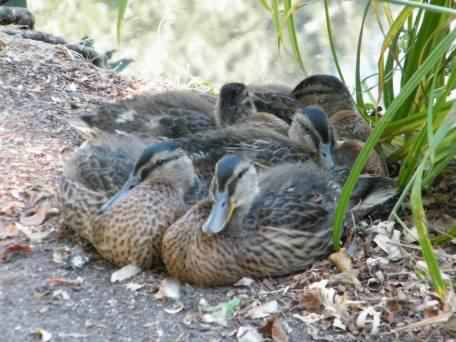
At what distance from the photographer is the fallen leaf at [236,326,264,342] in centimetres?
280

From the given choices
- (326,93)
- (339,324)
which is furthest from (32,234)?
(326,93)

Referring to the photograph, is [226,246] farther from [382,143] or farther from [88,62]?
[88,62]

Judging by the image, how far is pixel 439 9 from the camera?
2277 mm

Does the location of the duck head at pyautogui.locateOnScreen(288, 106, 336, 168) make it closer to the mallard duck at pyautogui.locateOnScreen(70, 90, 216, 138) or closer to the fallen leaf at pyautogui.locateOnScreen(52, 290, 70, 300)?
the mallard duck at pyautogui.locateOnScreen(70, 90, 216, 138)

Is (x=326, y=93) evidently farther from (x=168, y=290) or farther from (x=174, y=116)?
(x=168, y=290)

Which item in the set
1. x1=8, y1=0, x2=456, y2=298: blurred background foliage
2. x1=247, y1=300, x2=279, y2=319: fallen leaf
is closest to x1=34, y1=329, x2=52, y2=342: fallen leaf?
x1=247, y1=300, x2=279, y2=319: fallen leaf

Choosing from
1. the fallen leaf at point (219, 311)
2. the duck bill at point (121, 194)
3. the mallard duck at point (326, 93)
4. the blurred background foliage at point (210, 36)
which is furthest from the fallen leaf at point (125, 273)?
the blurred background foliage at point (210, 36)

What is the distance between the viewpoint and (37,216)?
12.7 ft

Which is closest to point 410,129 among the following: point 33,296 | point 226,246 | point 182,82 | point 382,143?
point 382,143

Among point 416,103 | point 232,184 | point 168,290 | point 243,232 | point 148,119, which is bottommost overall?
point 168,290

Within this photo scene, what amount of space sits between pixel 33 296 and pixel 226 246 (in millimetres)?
825

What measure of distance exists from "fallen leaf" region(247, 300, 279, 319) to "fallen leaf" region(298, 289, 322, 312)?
106 mm

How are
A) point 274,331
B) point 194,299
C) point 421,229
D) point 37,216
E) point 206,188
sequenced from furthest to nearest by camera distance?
point 37,216 < point 206,188 < point 194,299 < point 274,331 < point 421,229

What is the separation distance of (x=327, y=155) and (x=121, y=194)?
42.2 inches
